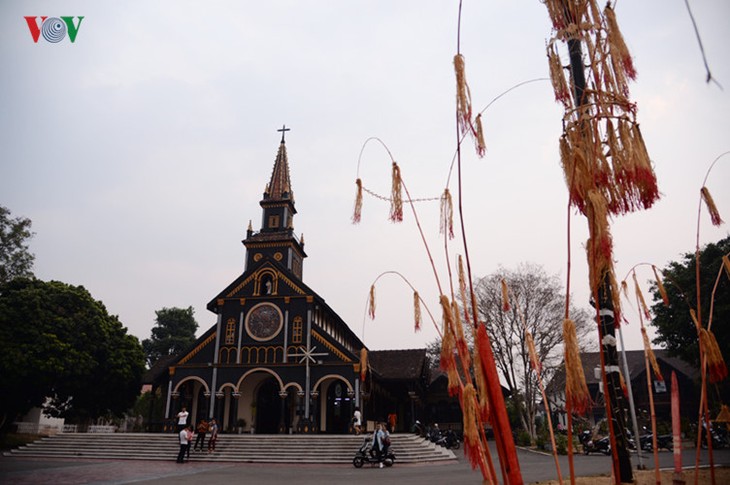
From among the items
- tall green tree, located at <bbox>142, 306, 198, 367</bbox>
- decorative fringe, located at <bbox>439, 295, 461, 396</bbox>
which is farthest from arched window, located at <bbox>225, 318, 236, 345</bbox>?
tall green tree, located at <bbox>142, 306, 198, 367</bbox>

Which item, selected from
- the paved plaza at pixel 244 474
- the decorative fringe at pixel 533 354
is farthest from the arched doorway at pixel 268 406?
the decorative fringe at pixel 533 354

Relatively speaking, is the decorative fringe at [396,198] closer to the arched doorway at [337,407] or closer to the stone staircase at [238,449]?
the stone staircase at [238,449]

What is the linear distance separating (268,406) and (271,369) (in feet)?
10.5

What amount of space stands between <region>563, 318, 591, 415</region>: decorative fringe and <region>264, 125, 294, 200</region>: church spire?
31.0 meters

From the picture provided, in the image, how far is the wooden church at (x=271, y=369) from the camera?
25.2 metres

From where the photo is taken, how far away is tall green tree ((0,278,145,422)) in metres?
22.1

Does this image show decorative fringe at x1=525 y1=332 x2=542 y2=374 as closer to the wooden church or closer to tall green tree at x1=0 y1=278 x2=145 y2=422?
the wooden church

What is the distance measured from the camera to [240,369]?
25938 millimetres

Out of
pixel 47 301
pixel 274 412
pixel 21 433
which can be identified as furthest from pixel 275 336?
pixel 21 433

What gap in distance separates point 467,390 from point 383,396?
102ft

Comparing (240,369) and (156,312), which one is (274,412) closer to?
(240,369)

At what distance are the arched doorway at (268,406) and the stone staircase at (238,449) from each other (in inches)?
197

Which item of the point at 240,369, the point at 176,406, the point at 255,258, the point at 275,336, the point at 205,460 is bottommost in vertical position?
the point at 205,460

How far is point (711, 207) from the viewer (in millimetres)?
2961
